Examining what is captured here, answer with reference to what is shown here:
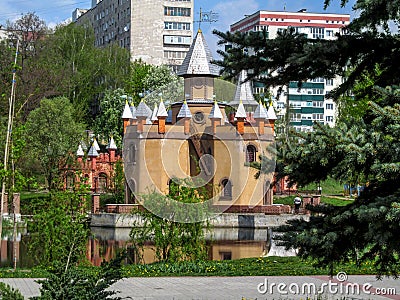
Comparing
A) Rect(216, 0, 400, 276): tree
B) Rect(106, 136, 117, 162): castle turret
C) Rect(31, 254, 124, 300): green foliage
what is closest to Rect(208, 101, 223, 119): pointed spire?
Rect(106, 136, 117, 162): castle turret

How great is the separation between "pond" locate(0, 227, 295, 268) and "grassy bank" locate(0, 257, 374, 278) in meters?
2.31

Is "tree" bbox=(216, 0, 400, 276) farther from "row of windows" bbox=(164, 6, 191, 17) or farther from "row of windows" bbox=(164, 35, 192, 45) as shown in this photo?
"row of windows" bbox=(164, 6, 191, 17)

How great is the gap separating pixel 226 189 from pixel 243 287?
98.4ft

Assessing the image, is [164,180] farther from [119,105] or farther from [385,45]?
[385,45]

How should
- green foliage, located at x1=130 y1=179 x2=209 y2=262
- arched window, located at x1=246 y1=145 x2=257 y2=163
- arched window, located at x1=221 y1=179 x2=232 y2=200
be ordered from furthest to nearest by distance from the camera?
arched window, located at x1=221 y1=179 x2=232 y2=200 < arched window, located at x1=246 y1=145 x2=257 y2=163 < green foliage, located at x1=130 y1=179 x2=209 y2=262

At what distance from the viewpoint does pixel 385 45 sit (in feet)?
25.8

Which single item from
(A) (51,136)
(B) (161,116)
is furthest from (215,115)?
(A) (51,136)

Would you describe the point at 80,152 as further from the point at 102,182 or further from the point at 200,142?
the point at 200,142

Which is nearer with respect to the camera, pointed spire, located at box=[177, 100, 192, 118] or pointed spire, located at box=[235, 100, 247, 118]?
pointed spire, located at box=[177, 100, 192, 118]

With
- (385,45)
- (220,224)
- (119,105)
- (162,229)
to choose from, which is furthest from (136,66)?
(385,45)

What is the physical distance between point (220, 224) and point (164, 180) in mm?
5760

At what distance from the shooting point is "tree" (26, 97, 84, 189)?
4884cm

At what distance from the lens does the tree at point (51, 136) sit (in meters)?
48.8

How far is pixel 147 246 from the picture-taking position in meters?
25.6
